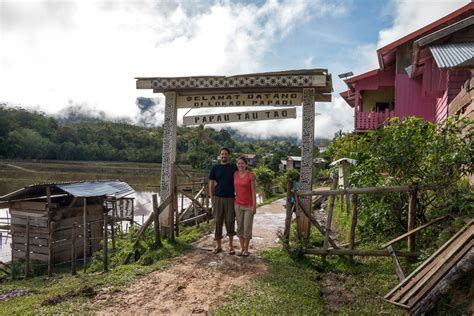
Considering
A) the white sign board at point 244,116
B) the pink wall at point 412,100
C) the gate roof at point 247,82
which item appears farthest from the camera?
the pink wall at point 412,100

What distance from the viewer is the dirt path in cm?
414

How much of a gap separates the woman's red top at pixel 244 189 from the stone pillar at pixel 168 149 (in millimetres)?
1930

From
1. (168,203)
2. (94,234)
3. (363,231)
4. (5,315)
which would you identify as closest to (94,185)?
(94,234)

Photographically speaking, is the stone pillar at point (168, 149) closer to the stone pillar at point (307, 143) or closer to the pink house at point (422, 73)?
the stone pillar at point (307, 143)

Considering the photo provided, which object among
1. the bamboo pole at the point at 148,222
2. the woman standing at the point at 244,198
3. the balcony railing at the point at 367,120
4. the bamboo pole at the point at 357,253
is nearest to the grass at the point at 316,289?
the bamboo pole at the point at 357,253

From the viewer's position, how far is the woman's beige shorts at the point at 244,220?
581cm

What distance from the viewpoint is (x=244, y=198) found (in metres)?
5.80

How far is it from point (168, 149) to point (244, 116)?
66.7 inches

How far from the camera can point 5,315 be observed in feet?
15.2

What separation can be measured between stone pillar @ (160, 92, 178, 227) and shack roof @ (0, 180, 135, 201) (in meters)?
3.99

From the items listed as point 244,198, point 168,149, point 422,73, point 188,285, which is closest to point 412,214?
point 244,198

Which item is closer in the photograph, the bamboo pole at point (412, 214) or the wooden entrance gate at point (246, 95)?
the bamboo pole at point (412, 214)

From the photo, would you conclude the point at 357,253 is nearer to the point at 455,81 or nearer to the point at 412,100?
the point at 455,81

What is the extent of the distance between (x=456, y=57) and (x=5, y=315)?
24.5ft
